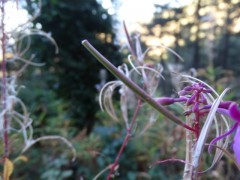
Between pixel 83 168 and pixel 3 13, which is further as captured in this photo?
pixel 83 168

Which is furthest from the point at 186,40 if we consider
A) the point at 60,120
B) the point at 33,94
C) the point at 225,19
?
the point at 60,120

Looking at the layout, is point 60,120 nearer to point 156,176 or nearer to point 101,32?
point 156,176

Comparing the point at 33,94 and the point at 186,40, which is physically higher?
the point at 186,40

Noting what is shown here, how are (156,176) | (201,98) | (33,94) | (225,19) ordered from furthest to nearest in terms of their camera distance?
(225,19) < (33,94) < (156,176) < (201,98)

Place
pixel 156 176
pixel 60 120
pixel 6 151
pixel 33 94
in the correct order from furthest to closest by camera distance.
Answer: pixel 33 94
pixel 60 120
pixel 156 176
pixel 6 151

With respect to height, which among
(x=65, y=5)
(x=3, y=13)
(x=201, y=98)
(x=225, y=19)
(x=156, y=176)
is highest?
(x=225, y=19)

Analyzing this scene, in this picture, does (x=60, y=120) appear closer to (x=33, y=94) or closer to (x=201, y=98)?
(x=33, y=94)

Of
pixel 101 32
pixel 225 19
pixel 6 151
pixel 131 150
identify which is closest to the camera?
pixel 6 151

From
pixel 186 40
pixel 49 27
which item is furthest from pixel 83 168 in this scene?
pixel 186 40

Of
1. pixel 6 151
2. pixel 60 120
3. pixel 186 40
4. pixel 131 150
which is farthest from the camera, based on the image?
pixel 186 40
